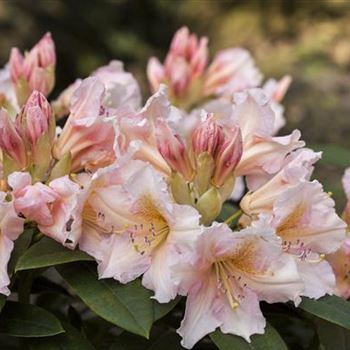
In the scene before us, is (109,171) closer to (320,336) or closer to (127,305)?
(127,305)

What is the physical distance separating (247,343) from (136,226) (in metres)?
0.17

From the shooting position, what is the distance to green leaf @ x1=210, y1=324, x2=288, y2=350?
920 mm

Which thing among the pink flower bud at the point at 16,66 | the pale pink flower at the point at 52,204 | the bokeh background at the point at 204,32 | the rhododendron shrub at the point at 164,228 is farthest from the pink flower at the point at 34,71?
Result: the bokeh background at the point at 204,32

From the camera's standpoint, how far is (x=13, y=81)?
4.33ft

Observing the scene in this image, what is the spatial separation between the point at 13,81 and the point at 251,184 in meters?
0.44

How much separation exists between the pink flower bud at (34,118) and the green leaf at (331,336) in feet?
1.18

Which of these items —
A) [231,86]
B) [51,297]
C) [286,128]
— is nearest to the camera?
[51,297]

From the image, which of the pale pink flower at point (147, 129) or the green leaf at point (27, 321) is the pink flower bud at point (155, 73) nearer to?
the pale pink flower at point (147, 129)

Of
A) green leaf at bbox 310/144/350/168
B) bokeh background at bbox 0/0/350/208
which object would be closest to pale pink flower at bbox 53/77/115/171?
green leaf at bbox 310/144/350/168

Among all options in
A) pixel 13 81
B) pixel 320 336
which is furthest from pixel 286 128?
pixel 320 336

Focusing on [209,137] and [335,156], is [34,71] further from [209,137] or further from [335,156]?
[335,156]

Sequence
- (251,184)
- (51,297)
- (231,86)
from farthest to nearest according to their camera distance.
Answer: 1. (231,86)
2. (51,297)
3. (251,184)

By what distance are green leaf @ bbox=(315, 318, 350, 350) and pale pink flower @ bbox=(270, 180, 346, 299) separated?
5cm

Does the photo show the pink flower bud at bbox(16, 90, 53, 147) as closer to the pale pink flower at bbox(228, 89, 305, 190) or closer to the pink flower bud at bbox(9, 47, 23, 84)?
the pale pink flower at bbox(228, 89, 305, 190)
